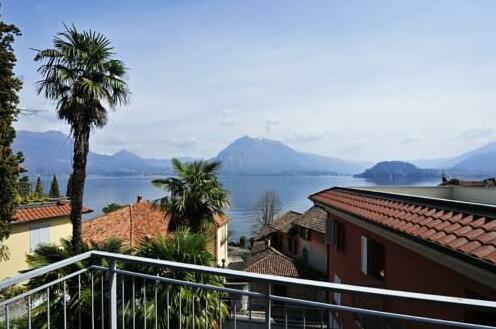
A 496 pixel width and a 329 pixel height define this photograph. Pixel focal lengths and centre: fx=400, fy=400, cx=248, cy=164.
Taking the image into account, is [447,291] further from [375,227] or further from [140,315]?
[140,315]

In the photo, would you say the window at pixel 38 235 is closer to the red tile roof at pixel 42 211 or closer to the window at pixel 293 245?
the red tile roof at pixel 42 211

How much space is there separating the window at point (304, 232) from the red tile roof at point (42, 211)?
52.5 ft

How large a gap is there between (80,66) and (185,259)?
29.7 feet

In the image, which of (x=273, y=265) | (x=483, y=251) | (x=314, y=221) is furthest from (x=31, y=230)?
(x=483, y=251)

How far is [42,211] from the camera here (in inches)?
831

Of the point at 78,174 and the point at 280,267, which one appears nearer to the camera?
the point at 78,174

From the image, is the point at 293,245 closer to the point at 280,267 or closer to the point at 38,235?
the point at 280,267

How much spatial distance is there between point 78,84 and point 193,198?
260 inches

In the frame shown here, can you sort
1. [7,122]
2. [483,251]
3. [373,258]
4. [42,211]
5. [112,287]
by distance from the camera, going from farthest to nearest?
1. [42,211]
2. [7,122]
3. [373,258]
4. [483,251]
5. [112,287]

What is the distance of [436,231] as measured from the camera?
17.9ft

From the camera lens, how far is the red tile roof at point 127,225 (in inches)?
985

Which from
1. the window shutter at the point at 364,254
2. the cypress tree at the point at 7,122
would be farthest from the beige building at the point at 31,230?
the window shutter at the point at 364,254

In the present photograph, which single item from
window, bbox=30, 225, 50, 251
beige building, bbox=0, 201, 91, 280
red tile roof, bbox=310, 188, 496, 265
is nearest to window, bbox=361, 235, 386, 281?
red tile roof, bbox=310, 188, 496, 265

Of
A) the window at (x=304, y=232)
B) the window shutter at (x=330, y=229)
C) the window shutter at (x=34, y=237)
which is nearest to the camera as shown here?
the window shutter at (x=330, y=229)
